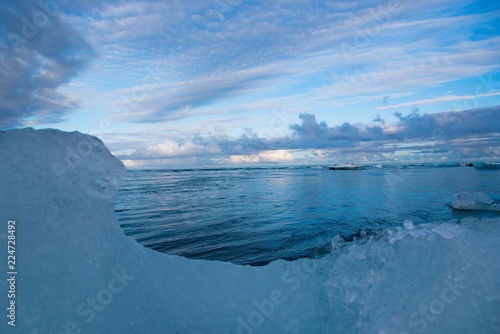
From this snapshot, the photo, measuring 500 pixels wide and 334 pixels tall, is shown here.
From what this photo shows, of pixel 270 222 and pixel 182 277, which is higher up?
pixel 182 277

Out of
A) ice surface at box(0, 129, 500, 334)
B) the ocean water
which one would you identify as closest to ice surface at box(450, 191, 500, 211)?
the ocean water

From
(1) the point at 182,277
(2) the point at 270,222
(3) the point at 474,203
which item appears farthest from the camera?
(3) the point at 474,203

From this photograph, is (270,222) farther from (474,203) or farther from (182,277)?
(474,203)

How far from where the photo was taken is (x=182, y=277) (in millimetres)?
4500

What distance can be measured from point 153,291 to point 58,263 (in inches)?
53.3

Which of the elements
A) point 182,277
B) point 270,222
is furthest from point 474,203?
point 182,277

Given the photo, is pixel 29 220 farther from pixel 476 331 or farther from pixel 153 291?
pixel 476 331

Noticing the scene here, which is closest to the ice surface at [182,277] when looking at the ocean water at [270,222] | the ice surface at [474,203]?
the ocean water at [270,222]

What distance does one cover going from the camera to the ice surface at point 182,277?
3162 mm

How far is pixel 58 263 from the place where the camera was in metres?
3.47

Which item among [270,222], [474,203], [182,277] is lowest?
[474,203]

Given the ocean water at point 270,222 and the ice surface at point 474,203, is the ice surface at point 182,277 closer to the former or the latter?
the ocean water at point 270,222

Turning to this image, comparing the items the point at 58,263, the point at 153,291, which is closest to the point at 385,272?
the point at 153,291

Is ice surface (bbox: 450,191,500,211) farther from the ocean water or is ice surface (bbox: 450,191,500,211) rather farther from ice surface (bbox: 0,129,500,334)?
ice surface (bbox: 0,129,500,334)
